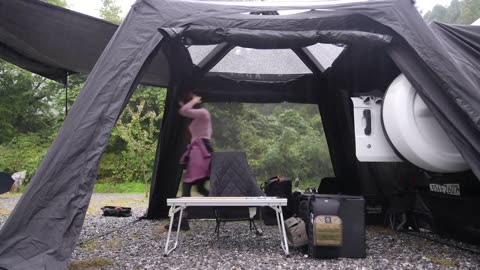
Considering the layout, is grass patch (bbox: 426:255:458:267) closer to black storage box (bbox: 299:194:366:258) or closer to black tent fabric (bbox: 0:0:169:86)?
black storage box (bbox: 299:194:366:258)

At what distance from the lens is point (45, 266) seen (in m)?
2.11

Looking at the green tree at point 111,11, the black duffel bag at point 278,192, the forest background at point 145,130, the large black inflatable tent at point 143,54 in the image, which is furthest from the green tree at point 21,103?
the black duffel bag at point 278,192

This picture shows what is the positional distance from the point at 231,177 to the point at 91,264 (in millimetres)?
1673

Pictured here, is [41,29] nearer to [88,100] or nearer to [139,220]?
[88,100]

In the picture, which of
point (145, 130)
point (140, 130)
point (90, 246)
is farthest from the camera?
point (145, 130)

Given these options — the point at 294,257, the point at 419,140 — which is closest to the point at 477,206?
the point at 419,140

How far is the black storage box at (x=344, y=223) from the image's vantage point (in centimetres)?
302

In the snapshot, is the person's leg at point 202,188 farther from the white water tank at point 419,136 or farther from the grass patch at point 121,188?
the grass patch at point 121,188

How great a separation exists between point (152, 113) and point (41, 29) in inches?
230

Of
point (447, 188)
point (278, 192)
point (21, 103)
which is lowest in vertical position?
point (278, 192)

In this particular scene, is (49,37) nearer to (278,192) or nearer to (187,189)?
(187,189)

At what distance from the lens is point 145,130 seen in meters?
9.63

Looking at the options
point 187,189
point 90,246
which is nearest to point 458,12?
point 187,189

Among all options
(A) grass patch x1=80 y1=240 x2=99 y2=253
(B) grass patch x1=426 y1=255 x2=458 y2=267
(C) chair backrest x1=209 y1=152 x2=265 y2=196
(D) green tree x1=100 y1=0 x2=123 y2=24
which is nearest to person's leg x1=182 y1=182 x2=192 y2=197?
(C) chair backrest x1=209 y1=152 x2=265 y2=196
